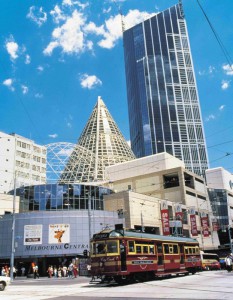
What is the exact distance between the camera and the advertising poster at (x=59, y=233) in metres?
52.4

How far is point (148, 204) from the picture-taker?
68125 mm

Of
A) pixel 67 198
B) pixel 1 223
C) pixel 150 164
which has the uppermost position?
pixel 150 164

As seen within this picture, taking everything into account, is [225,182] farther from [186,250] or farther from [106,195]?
[186,250]

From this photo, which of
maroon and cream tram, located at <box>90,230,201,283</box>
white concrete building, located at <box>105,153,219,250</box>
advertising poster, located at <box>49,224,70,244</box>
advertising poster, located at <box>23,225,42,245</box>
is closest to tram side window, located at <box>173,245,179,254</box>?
maroon and cream tram, located at <box>90,230,201,283</box>

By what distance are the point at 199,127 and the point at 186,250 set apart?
170067 millimetres

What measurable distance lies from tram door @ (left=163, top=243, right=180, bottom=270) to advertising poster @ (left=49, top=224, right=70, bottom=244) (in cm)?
2785

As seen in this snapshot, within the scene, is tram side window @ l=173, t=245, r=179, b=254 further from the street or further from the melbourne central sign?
the melbourne central sign

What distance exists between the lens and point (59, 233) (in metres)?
53.2

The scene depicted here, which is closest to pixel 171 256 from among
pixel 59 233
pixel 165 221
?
pixel 59 233

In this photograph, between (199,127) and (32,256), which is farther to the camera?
(199,127)

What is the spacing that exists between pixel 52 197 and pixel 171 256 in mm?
36915

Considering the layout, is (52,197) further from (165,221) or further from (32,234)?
(165,221)

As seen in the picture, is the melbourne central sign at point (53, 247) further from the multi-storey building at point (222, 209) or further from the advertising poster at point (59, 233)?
the multi-storey building at point (222, 209)

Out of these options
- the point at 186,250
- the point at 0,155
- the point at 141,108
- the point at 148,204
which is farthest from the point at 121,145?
the point at 186,250
